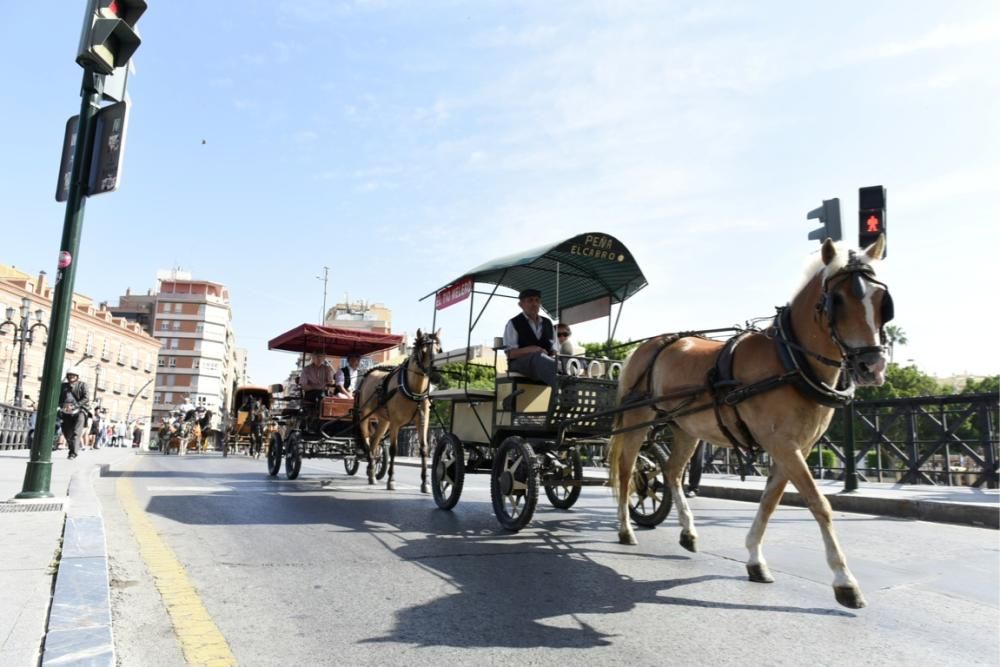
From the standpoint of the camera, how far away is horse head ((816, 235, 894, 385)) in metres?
3.67

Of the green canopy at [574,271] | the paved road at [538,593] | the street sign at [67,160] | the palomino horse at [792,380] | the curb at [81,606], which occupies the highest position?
the street sign at [67,160]

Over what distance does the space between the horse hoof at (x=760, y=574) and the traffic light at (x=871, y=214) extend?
6.58m

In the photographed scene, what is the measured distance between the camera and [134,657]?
286 cm

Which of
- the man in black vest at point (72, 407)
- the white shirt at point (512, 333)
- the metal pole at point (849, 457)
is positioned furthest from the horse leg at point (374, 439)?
the man in black vest at point (72, 407)

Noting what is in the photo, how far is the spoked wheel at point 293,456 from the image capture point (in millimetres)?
12023

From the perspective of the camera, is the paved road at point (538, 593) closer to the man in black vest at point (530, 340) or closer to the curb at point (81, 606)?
the curb at point (81, 606)

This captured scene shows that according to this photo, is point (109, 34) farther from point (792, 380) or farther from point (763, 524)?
point (763, 524)

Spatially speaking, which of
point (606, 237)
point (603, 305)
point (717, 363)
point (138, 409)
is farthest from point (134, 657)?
point (138, 409)

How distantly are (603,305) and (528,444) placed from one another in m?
2.70

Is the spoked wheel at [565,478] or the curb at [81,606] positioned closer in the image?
the curb at [81,606]

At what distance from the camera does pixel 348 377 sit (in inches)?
546

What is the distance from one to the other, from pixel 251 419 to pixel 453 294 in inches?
813

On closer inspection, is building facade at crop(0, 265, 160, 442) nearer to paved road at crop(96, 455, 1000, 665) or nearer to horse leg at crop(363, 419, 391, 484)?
horse leg at crop(363, 419, 391, 484)

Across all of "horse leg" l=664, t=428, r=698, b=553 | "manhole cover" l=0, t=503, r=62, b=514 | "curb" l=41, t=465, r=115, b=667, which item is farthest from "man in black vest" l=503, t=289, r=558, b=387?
"manhole cover" l=0, t=503, r=62, b=514
